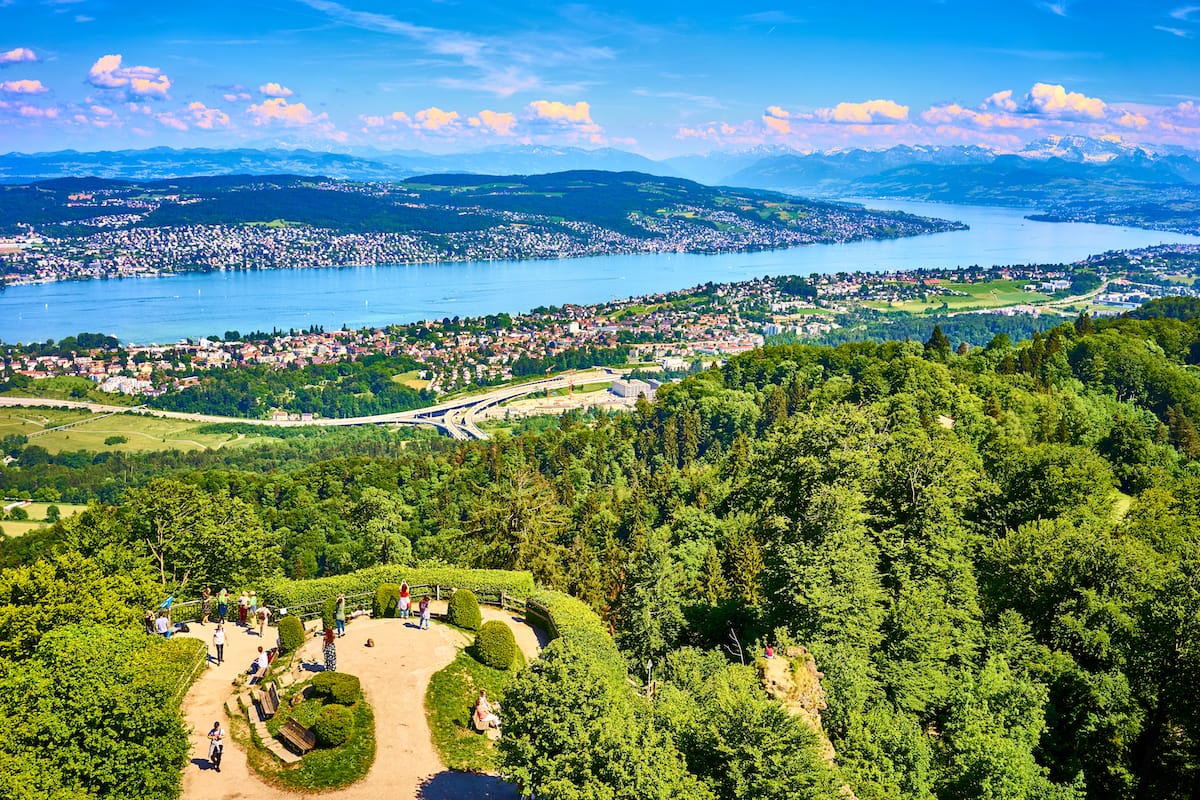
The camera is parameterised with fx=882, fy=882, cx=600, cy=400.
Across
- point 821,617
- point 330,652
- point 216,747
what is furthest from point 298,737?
point 821,617

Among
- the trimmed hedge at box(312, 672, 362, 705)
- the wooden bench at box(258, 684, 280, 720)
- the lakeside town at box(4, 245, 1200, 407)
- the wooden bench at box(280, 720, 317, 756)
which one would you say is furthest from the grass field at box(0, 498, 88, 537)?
the wooden bench at box(280, 720, 317, 756)

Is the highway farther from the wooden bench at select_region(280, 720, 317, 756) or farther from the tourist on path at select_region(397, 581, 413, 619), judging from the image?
the wooden bench at select_region(280, 720, 317, 756)

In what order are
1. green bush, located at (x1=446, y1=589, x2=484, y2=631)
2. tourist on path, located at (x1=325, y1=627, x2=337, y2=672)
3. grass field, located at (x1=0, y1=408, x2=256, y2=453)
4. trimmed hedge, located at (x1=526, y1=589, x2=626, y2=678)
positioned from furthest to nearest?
grass field, located at (x1=0, y1=408, x2=256, y2=453)
green bush, located at (x1=446, y1=589, x2=484, y2=631)
trimmed hedge, located at (x1=526, y1=589, x2=626, y2=678)
tourist on path, located at (x1=325, y1=627, x2=337, y2=672)

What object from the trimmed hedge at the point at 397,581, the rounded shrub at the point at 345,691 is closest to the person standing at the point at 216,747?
the rounded shrub at the point at 345,691

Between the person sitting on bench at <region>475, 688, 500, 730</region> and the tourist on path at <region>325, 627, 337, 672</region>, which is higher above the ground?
the tourist on path at <region>325, 627, 337, 672</region>

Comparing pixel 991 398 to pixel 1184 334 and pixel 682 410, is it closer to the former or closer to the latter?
pixel 682 410

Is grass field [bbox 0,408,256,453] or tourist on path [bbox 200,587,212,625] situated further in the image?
grass field [bbox 0,408,256,453]

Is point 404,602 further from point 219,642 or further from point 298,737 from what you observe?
point 298,737
